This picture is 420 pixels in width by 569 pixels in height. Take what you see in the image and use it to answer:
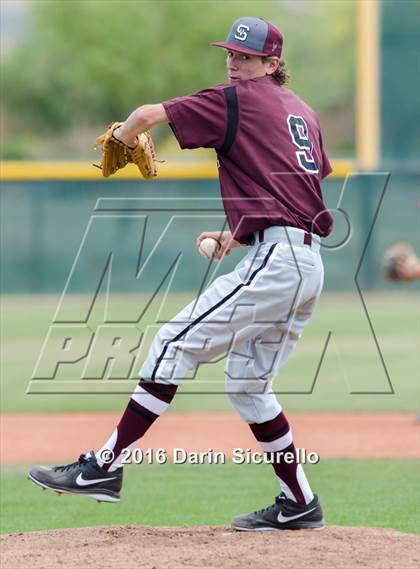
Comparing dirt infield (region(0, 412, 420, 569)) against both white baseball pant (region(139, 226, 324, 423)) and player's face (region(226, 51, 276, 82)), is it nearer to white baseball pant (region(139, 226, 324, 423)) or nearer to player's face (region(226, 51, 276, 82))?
white baseball pant (region(139, 226, 324, 423))

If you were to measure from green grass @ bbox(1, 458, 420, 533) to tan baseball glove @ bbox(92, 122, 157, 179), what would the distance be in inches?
76.9

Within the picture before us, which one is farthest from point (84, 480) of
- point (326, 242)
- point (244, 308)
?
point (326, 242)

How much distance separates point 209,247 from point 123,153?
548mm

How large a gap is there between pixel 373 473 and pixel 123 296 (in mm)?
11709

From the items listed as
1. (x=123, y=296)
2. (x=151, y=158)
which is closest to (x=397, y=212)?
(x=123, y=296)

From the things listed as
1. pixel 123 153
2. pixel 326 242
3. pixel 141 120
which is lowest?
pixel 326 242

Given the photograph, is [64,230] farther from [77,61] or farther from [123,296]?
[77,61]

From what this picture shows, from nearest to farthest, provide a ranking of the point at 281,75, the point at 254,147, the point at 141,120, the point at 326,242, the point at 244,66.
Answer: the point at 141,120
the point at 254,147
the point at 244,66
the point at 281,75
the point at 326,242

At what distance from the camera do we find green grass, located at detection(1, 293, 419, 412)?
10.1 metres

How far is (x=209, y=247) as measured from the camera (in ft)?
15.8

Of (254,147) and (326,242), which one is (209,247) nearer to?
(254,147)

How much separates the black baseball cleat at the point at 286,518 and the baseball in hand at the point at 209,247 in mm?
1159

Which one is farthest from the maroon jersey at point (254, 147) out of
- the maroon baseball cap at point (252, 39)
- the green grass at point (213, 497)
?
the green grass at point (213, 497)

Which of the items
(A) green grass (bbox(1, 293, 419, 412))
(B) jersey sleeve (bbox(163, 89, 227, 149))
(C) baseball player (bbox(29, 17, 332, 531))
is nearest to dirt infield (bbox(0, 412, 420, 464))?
(A) green grass (bbox(1, 293, 419, 412))
